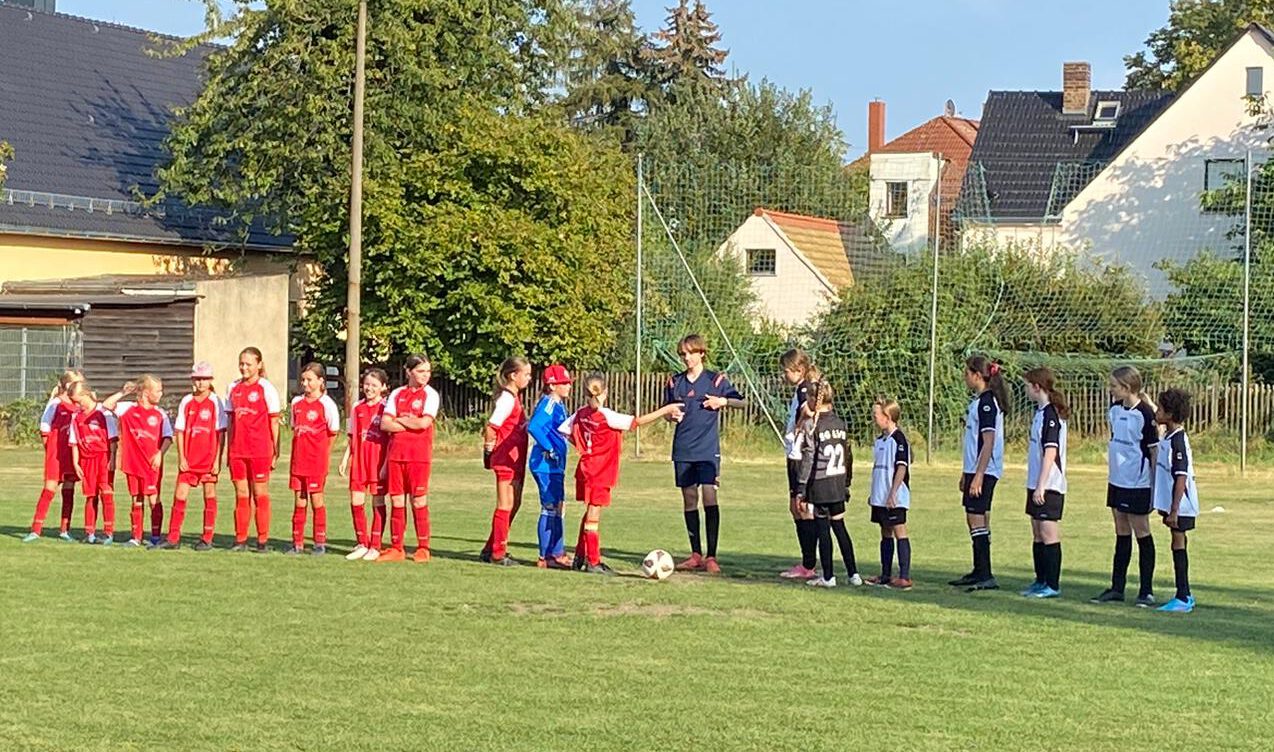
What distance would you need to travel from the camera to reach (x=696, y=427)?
46.2ft

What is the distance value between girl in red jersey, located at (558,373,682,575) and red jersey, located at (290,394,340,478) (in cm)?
244

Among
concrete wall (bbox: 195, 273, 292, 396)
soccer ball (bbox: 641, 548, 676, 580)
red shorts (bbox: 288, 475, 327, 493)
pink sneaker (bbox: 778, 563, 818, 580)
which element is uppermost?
concrete wall (bbox: 195, 273, 292, 396)

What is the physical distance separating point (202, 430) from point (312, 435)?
109cm

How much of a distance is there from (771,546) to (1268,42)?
35.7m

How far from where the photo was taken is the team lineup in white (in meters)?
12.7

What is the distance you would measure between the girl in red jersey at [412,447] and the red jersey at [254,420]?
4.80 ft

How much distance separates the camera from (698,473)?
1420 centimetres

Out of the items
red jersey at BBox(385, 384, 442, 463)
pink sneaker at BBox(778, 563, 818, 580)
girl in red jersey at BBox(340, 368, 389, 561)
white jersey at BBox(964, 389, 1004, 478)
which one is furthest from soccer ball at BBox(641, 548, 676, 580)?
girl in red jersey at BBox(340, 368, 389, 561)

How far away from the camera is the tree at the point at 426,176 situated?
33219 millimetres

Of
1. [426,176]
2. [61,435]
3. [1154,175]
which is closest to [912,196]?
[1154,175]

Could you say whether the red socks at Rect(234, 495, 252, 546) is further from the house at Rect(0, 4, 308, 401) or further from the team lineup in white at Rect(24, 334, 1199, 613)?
the house at Rect(0, 4, 308, 401)

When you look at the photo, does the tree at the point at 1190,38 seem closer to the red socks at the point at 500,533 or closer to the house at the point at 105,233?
the house at the point at 105,233

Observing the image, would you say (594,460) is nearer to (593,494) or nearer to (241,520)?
(593,494)

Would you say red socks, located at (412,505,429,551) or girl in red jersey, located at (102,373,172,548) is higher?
girl in red jersey, located at (102,373,172,548)
